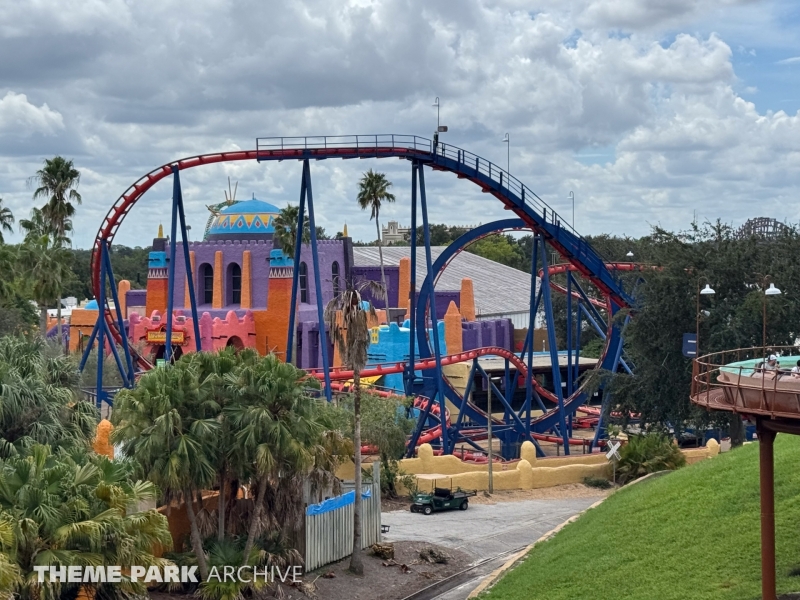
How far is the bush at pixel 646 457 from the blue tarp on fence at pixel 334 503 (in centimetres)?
1111

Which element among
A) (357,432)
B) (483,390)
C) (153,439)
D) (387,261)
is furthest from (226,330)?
(153,439)

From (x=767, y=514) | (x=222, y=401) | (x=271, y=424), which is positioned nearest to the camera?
(x=767, y=514)

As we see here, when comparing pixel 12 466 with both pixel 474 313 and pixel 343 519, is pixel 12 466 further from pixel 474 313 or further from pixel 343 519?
pixel 474 313

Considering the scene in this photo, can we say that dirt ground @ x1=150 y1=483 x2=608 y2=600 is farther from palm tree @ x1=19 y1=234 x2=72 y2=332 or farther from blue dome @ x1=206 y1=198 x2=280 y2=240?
blue dome @ x1=206 y1=198 x2=280 y2=240

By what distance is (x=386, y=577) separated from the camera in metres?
24.0

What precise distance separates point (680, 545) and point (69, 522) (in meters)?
9.92

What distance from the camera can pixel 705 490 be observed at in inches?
813

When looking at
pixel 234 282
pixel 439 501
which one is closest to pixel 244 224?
pixel 234 282

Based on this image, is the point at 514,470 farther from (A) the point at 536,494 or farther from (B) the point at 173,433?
(B) the point at 173,433

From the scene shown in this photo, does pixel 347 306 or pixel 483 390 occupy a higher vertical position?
pixel 347 306

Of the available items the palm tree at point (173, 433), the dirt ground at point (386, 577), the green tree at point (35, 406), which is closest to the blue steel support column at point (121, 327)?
the green tree at point (35, 406)

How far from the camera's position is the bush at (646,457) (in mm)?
33062

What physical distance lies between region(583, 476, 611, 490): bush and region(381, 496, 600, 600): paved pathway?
1877 millimetres

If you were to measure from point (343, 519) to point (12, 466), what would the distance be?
35.3ft
